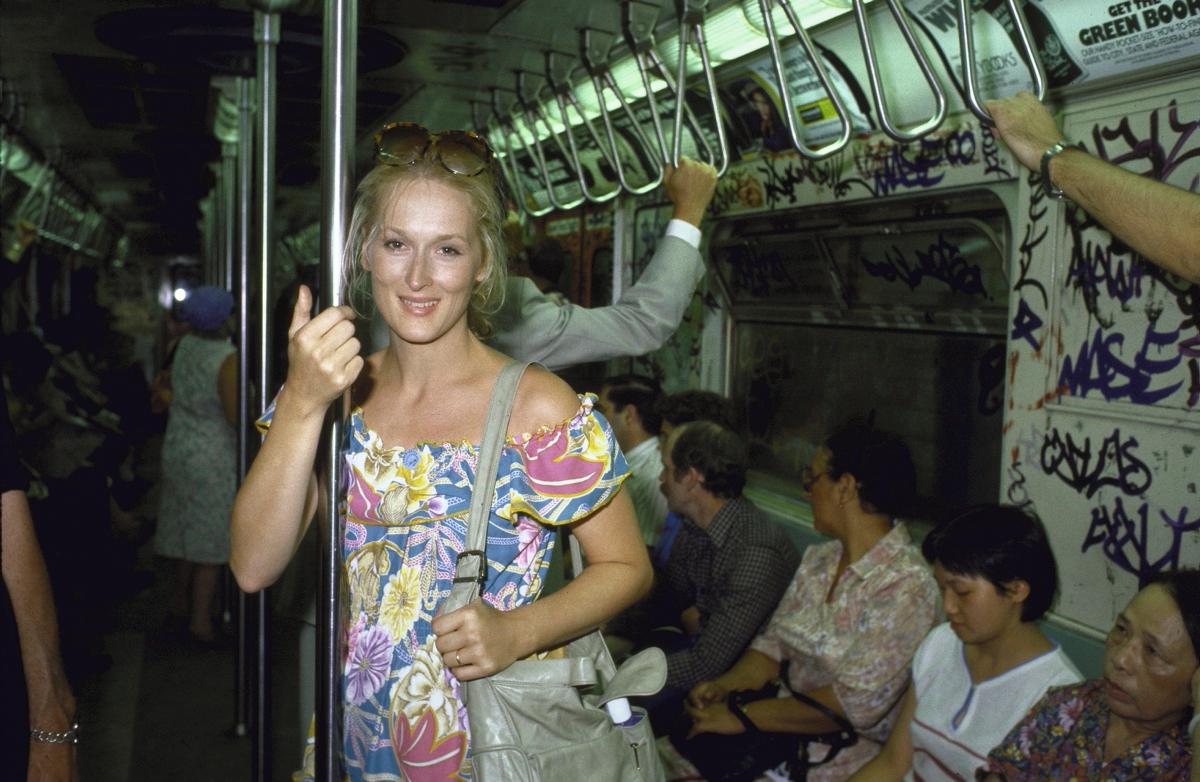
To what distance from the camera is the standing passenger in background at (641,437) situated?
4.49m

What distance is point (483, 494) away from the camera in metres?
1.39

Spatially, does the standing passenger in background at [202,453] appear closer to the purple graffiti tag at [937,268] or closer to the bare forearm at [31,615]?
the purple graffiti tag at [937,268]

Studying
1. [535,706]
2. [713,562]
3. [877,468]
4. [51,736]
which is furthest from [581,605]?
[713,562]

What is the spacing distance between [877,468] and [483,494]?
6.09 feet

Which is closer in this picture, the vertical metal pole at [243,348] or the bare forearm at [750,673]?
the bare forearm at [750,673]

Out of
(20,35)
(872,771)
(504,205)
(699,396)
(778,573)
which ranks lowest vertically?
(872,771)

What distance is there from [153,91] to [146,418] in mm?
2804

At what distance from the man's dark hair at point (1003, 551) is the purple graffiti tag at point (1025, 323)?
2.59ft

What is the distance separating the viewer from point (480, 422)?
4.84ft

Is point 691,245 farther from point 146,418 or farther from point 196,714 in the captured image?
point 146,418

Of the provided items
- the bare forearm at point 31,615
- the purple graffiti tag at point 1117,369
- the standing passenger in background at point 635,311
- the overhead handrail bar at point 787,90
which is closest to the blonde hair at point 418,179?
the bare forearm at point 31,615

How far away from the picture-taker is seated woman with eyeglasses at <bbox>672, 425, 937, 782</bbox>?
281 cm

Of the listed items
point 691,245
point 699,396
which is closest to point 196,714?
point 699,396

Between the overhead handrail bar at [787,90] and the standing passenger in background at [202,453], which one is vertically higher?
the overhead handrail bar at [787,90]
